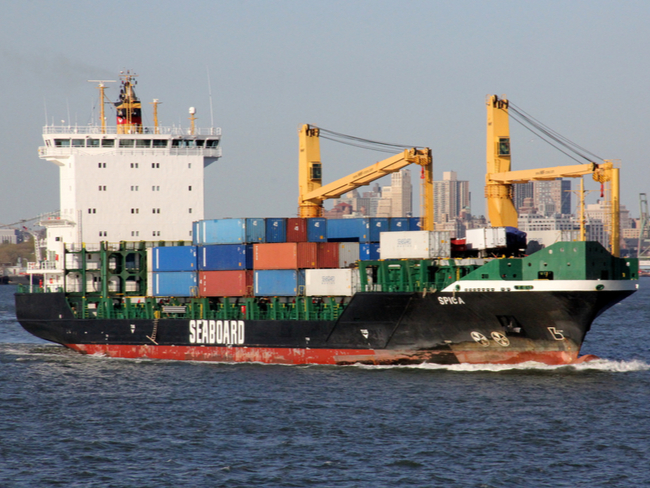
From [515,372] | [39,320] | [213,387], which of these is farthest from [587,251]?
[39,320]

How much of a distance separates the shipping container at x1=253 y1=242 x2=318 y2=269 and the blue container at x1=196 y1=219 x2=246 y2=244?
4.90ft

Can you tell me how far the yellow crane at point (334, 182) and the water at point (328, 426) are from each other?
31.7 ft

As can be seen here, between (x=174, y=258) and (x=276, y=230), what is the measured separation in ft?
17.2

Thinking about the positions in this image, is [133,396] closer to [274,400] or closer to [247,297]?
[274,400]

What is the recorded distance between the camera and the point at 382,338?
33.5 metres

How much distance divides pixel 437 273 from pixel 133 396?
1289 cm

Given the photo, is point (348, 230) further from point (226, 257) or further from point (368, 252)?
point (226, 257)

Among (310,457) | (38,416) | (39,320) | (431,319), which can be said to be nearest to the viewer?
(310,457)

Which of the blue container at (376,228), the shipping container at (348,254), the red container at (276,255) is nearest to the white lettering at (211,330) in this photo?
the red container at (276,255)

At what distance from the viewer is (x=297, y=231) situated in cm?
3744

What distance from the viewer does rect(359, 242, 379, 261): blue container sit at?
36.9m

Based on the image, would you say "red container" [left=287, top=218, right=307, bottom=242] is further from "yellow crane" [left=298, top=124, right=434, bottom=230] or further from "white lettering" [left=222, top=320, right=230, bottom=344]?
"yellow crane" [left=298, top=124, right=434, bottom=230]

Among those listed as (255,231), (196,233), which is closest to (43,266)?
(196,233)

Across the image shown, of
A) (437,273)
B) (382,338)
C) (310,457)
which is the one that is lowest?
(310,457)
